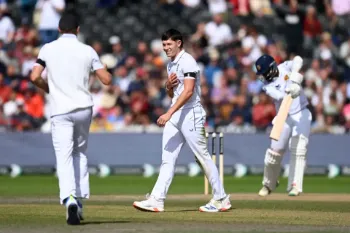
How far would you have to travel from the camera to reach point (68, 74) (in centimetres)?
1155

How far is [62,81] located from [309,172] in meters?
14.4

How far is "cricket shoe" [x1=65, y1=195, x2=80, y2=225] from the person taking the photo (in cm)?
1128

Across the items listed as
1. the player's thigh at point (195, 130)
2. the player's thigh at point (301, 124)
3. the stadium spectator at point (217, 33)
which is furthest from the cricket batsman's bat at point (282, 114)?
the stadium spectator at point (217, 33)

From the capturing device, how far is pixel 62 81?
1155 cm

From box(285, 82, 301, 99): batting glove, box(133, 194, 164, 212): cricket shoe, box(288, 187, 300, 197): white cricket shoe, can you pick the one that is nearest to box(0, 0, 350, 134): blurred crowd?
box(288, 187, 300, 197): white cricket shoe

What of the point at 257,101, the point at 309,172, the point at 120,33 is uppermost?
the point at 120,33

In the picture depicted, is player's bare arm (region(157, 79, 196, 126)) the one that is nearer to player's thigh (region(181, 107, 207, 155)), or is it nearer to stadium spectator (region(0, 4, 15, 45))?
player's thigh (region(181, 107, 207, 155))

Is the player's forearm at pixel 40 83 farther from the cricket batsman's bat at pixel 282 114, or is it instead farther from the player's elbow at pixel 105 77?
the cricket batsman's bat at pixel 282 114

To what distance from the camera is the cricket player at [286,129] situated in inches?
683

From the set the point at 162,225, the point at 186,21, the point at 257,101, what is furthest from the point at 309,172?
the point at 162,225

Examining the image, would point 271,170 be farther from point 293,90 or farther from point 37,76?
point 37,76

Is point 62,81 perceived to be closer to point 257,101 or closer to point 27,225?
point 27,225

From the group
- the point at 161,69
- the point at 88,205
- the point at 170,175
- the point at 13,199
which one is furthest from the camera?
the point at 161,69

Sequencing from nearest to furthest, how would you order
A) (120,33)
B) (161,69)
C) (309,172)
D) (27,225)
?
(27,225) < (309,172) < (161,69) < (120,33)
